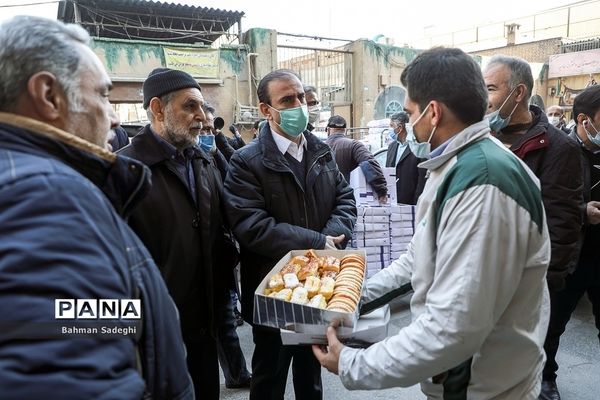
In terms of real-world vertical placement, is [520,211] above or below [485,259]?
above

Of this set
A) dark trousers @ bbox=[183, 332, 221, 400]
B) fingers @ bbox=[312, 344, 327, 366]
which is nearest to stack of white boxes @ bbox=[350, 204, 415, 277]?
dark trousers @ bbox=[183, 332, 221, 400]

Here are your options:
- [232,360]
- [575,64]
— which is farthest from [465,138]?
[575,64]

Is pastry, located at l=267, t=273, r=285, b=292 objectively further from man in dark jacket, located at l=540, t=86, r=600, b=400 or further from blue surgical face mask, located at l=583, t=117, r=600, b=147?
blue surgical face mask, located at l=583, t=117, r=600, b=147

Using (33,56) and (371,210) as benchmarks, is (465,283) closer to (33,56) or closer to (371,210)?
(33,56)

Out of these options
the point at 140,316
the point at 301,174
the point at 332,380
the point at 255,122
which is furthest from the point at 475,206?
the point at 255,122

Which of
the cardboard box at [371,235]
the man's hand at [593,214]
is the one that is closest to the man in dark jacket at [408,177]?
the cardboard box at [371,235]

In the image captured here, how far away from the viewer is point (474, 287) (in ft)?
3.74

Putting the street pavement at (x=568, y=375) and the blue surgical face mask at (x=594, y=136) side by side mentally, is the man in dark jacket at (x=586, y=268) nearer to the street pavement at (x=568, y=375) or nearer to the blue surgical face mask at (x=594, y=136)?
the blue surgical face mask at (x=594, y=136)

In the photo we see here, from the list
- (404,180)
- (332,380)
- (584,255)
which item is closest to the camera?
(584,255)

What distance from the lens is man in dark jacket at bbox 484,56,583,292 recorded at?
2.39m

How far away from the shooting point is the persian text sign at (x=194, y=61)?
395 inches

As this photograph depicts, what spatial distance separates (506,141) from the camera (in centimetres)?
256

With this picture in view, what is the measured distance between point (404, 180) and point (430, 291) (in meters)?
3.71

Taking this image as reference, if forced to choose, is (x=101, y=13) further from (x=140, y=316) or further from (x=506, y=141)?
(x=140, y=316)
